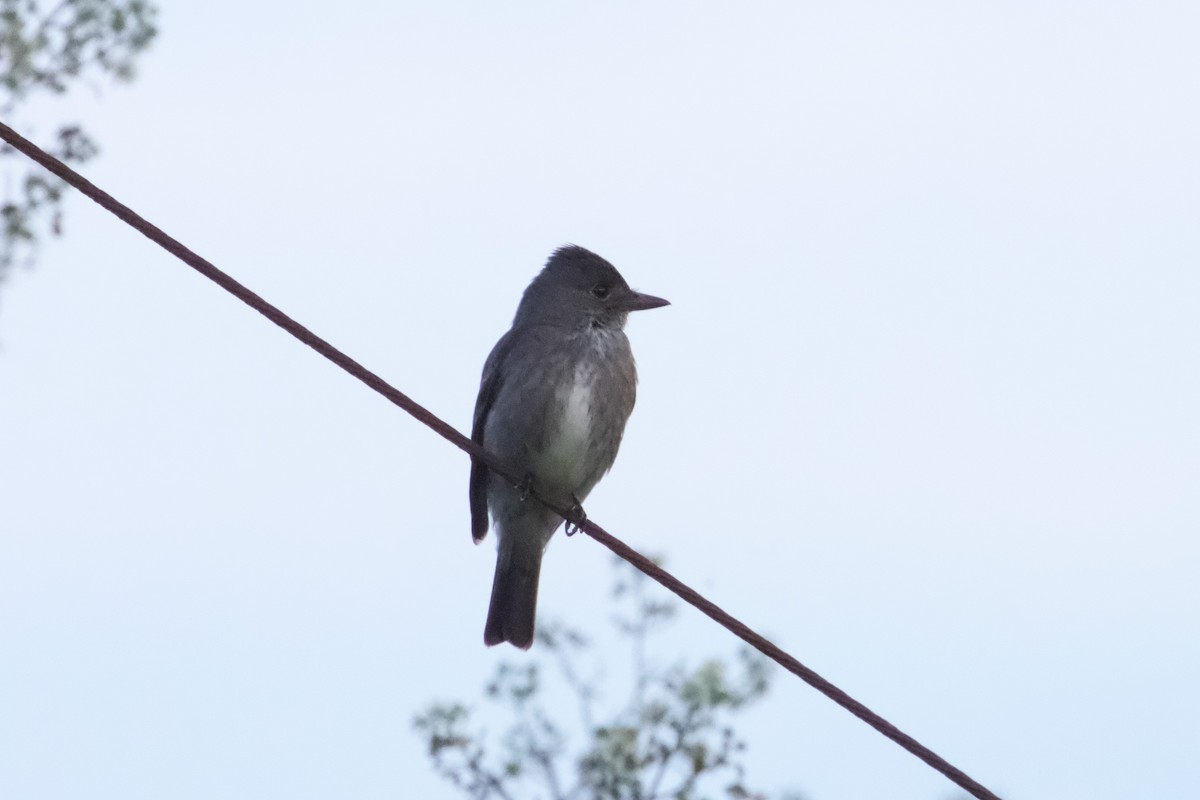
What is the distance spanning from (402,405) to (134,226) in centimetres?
84

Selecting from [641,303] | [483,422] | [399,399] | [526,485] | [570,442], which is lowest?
[399,399]

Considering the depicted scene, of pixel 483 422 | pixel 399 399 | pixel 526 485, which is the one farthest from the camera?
pixel 483 422

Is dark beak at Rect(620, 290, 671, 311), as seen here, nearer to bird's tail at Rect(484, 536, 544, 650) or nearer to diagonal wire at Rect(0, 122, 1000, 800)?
bird's tail at Rect(484, 536, 544, 650)

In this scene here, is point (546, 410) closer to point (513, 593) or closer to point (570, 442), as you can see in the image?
point (570, 442)

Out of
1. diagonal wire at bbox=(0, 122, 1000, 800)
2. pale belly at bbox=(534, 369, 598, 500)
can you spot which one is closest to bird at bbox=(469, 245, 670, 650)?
pale belly at bbox=(534, 369, 598, 500)

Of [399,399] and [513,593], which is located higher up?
[513,593]

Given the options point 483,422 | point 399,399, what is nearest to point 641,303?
point 483,422

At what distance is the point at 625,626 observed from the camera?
898cm

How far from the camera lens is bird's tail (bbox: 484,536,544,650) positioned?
27.5 feet

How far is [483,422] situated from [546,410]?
611 millimetres

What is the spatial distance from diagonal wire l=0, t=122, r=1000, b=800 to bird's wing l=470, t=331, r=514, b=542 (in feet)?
9.20

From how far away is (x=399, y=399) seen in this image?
5195mm

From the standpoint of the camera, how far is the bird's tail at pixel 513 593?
27.5 feet

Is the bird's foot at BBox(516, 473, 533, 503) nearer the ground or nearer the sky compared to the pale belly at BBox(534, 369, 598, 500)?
nearer the ground
